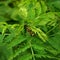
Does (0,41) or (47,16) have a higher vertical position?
A: (47,16)

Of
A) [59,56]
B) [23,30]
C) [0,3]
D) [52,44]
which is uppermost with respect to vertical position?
[0,3]

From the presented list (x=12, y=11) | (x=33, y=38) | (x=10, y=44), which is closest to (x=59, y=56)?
(x=33, y=38)

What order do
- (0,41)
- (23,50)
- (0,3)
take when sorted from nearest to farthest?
1. (23,50)
2. (0,41)
3. (0,3)

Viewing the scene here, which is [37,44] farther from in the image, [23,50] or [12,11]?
[12,11]

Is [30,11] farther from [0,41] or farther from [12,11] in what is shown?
[12,11]

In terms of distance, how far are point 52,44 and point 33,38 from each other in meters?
0.15

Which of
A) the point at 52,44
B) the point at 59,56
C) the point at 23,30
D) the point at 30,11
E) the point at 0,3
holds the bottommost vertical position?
the point at 59,56

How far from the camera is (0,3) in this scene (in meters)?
2.47

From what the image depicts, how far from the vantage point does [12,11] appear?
2.52m

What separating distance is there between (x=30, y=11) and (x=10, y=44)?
12.1 inches

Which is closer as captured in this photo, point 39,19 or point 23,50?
point 23,50

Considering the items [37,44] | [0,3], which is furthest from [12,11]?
[37,44]

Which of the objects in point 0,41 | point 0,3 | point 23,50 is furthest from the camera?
point 0,3

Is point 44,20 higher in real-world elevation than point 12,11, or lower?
lower
